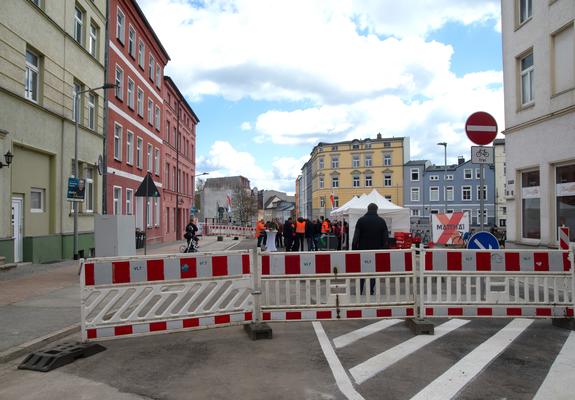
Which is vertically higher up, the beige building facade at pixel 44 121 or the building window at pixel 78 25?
the building window at pixel 78 25

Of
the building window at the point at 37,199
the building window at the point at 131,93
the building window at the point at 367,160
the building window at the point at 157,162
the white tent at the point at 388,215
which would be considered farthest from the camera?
the building window at the point at 367,160

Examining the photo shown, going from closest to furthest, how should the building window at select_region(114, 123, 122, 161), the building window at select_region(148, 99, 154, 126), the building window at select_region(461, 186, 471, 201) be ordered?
1. the building window at select_region(114, 123, 122, 161)
2. the building window at select_region(148, 99, 154, 126)
3. the building window at select_region(461, 186, 471, 201)

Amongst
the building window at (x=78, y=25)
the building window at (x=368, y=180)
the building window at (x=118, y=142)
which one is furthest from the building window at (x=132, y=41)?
the building window at (x=368, y=180)

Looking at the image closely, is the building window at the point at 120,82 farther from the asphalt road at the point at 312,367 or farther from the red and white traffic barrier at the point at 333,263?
the asphalt road at the point at 312,367

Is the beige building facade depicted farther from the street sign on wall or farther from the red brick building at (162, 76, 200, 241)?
the red brick building at (162, 76, 200, 241)

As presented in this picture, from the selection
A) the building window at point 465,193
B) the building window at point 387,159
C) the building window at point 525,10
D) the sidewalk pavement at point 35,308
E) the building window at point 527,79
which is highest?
the building window at point 387,159

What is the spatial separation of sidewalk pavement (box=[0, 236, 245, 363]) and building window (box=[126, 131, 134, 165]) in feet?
47.6

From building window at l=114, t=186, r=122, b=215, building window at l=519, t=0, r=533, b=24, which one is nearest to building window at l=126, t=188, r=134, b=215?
building window at l=114, t=186, r=122, b=215

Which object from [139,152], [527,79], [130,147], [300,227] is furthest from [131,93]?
[527,79]

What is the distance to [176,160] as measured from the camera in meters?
45.7

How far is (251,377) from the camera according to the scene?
16.9ft

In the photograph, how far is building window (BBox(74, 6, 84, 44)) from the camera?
2082 cm

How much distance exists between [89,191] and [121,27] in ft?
32.8

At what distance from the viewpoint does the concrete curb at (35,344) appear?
A: 5.92 meters
